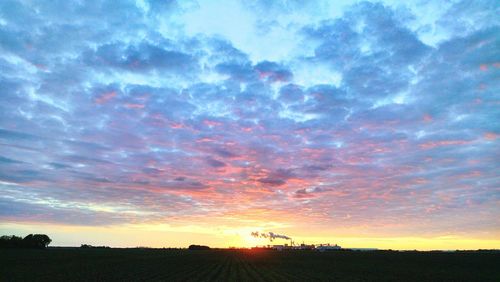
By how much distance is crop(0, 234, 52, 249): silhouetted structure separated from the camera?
163137mm

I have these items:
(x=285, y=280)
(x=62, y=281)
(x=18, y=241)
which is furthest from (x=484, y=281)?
(x=18, y=241)

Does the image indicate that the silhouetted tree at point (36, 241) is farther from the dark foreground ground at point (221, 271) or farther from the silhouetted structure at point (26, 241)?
the dark foreground ground at point (221, 271)

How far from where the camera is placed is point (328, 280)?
4600 centimetres

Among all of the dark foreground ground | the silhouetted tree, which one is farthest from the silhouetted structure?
the dark foreground ground

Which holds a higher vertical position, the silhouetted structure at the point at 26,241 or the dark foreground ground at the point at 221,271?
the silhouetted structure at the point at 26,241


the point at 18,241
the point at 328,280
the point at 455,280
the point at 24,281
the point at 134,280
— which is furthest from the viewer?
the point at 18,241

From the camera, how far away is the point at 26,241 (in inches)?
7032

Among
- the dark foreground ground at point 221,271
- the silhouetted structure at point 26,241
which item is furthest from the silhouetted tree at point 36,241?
the dark foreground ground at point 221,271

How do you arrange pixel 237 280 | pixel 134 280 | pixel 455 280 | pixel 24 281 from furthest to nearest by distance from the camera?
pixel 455 280 < pixel 237 280 < pixel 134 280 < pixel 24 281

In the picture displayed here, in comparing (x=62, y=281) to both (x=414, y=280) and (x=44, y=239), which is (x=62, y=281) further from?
A: (x=44, y=239)

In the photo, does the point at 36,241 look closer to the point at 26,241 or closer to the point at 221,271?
the point at 26,241

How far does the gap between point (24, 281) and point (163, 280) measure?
12.6 meters

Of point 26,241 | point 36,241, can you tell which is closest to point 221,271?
point 26,241

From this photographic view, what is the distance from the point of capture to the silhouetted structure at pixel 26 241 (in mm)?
A: 163137
